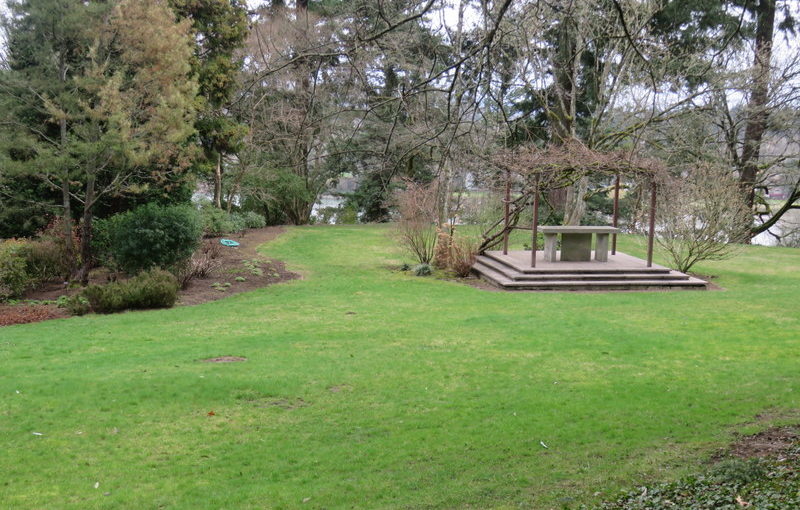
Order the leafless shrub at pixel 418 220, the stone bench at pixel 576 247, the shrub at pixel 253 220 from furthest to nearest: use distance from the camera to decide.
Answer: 1. the shrub at pixel 253 220
2. the leafless shrub at pixel 418 220
3. the stone bench at pixel 576 247

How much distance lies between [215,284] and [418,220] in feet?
20.3

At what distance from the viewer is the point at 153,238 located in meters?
16.6

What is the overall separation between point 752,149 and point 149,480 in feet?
88.4

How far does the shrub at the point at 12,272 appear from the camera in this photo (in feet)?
49.6

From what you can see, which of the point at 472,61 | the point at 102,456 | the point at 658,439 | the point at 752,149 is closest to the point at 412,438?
the point at 658,439

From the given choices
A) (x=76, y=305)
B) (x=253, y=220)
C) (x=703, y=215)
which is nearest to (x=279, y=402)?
(x=76, y=305)

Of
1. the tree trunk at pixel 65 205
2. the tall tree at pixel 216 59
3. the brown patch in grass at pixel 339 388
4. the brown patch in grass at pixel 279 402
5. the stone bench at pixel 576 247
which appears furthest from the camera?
the tall tree at pixel 216 59

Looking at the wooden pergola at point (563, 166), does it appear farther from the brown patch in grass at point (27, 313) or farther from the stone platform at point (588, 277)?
the brown patch in grass at point (27, 313)

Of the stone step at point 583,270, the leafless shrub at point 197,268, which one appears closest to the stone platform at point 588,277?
the stone step at point 583,270

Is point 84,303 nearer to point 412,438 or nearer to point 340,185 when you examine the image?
point 412,438

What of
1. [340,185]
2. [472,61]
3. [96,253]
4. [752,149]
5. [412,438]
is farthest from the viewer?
[340,185]

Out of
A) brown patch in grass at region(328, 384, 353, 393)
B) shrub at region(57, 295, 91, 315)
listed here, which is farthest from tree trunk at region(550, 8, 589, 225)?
brown patch in grass at region(328, 384, 353, 393)

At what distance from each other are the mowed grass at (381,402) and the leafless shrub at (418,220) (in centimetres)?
523

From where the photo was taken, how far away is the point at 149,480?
5.77 m
